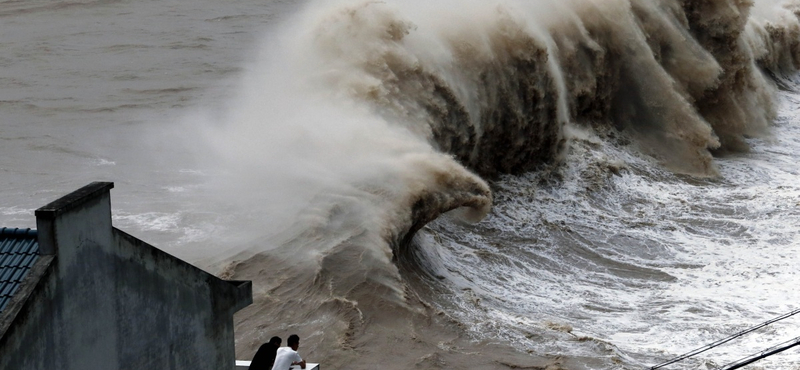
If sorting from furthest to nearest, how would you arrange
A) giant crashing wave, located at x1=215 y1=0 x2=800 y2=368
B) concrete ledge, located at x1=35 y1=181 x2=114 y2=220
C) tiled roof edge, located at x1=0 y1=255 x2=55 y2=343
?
giant crashing wave, located at x1=215 y1=0 x2=800 y2=368 < concrete ledge, located at x1=35 y1=181 x2=114 y2=220 < tiled roof edge, located at x1=0 y1=255 x2=55 y2=343

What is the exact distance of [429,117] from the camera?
60.7ft

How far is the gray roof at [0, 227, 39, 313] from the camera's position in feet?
20.0

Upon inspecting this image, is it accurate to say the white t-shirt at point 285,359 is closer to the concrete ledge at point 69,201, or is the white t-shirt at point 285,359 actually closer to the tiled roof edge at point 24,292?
the concrete ledge at point 69,201

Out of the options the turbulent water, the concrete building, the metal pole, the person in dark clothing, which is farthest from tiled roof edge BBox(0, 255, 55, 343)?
the turbulent water

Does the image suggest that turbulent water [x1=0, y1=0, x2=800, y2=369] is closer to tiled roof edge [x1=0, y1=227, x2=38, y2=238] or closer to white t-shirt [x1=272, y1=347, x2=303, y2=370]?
white t-shirt [x1=272, y1=347, x2=303, y2=370]

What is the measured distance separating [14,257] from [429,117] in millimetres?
12575

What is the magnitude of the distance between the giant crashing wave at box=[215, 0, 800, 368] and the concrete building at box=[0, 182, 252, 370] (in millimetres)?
3622

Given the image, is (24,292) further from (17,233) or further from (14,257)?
(17,233)

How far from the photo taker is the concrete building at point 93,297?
601 cm

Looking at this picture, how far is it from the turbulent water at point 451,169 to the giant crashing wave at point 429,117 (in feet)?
0.15

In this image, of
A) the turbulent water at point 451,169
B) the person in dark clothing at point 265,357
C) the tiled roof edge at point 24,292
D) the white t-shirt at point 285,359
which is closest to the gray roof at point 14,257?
the tiled roof edge at point 24,292

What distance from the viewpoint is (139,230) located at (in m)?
15.1

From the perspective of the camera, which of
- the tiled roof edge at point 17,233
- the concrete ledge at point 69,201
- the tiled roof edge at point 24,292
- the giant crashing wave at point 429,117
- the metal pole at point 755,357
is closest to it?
the tiled roof edge at point 24,292

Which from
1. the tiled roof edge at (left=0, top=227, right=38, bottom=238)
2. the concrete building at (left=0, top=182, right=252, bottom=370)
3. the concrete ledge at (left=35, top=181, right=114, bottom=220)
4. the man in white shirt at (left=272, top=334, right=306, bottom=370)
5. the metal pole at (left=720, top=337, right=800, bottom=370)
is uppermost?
the concrete ledge at (left=35, top=181, right=114, bottom=220)
